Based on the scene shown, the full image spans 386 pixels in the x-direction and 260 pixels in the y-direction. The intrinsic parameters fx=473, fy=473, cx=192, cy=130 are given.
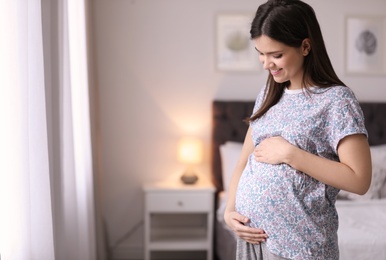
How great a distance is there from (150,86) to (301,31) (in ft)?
7.87

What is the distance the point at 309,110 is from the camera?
1249 millimetres

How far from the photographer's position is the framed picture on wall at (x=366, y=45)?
12.1 feet

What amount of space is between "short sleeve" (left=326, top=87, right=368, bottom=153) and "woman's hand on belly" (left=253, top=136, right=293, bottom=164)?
0.12m

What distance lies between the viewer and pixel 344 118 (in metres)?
1.19

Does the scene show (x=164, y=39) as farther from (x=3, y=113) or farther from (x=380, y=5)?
(x=3, y=113)

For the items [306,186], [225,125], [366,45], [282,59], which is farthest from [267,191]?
[366,45]

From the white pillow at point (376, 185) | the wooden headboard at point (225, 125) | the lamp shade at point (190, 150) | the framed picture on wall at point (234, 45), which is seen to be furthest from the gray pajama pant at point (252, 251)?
the framed picture on wall at point (234, 45)

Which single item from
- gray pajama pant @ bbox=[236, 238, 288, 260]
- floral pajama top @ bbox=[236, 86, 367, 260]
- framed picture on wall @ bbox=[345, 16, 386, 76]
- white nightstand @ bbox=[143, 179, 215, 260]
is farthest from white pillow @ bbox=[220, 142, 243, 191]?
floral pajama top @ bbox=[236, 86, 367, 260]

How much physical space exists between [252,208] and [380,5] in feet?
9.67

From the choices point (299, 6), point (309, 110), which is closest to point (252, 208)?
point (309, 110)

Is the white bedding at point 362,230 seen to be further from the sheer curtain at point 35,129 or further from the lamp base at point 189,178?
the sheer curtain at point 35,129

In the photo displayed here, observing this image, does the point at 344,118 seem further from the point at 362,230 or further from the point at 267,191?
the point at 362,230

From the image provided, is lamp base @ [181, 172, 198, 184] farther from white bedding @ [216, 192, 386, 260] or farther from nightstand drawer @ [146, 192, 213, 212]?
white bedding @ [216, 192, 386, 260]

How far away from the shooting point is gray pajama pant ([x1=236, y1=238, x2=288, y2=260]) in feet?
4.32
